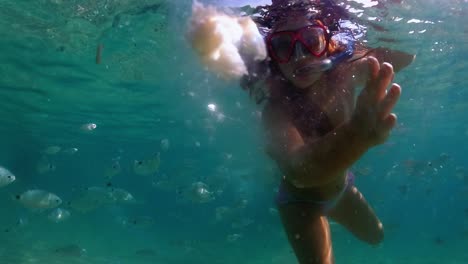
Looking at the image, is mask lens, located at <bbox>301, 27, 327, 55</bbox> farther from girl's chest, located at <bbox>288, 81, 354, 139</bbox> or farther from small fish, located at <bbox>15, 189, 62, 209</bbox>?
small fish, located at <bbox>15, 189, 62, 209</bbox>

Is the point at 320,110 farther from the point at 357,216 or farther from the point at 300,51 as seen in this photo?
the point at 357,216

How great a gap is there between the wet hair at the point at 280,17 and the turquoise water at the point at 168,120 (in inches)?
33.2

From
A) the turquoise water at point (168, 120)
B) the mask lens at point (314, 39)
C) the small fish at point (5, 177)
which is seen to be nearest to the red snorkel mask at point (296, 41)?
the mask lens at point (314, 39)

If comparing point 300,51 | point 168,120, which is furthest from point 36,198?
point 168,120

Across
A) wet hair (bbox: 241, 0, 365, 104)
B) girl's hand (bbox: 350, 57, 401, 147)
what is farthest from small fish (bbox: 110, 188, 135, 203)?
girl's hand (bbox: 350, 57, 401, 147)

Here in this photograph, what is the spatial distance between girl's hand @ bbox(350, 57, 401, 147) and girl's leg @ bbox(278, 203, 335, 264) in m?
2.43

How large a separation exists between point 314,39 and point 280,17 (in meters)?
3.94

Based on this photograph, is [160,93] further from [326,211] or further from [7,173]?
[326,211]

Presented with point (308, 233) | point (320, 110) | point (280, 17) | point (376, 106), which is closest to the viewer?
point (376, 106)

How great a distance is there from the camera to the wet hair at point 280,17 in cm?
489

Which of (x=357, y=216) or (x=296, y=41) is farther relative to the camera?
(x=357, y=216)

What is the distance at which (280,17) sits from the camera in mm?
7977

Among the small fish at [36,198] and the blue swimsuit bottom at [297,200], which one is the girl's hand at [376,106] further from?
the small fish at [36,198]

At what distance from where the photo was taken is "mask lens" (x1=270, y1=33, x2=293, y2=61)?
427 centimetres
